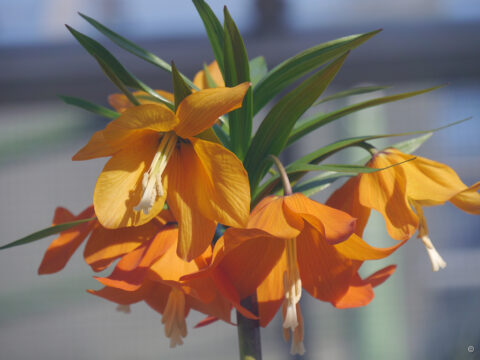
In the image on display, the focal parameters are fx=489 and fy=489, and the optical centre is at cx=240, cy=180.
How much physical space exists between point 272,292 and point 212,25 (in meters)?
0.20

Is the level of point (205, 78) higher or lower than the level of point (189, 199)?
higher

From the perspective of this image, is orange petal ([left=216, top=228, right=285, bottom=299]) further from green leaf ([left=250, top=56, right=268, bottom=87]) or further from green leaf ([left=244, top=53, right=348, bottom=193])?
green leaf ([left=250, top=56, right=268, bottom=87])

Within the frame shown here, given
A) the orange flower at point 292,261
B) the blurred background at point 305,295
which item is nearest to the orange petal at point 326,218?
the orange flower at point 292,261

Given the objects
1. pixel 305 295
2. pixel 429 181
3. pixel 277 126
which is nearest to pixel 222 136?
pixel 277 126

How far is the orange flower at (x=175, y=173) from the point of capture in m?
0.28

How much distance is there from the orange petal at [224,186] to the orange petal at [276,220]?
0.04ft

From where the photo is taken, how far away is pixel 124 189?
12.2 inches

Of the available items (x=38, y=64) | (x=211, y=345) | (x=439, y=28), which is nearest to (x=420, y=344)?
(x=211, y=345)

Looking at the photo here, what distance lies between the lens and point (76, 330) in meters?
1.53

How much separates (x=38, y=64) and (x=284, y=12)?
64 cm

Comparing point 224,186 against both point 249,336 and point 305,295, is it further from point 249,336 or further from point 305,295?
point 305,295

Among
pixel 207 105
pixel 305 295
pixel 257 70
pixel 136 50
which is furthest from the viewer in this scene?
pixel 305 295

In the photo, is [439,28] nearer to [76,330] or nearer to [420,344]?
[420,344]

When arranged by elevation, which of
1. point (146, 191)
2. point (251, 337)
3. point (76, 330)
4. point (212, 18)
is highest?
point (212, 18)
